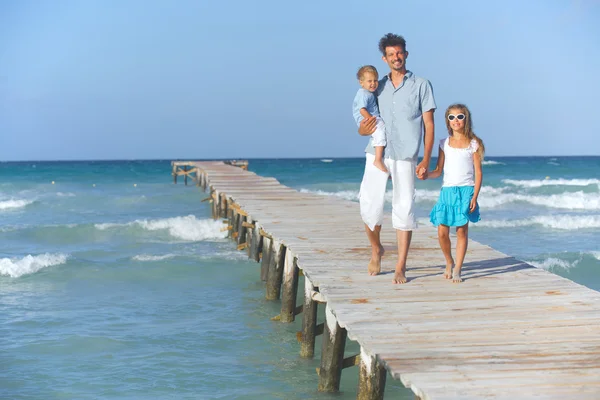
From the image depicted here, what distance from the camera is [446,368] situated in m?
4.10

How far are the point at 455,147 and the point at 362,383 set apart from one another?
7.63ft

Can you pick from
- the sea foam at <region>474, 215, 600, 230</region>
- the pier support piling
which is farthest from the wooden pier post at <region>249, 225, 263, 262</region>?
the sea foam at <region>474, 215, 600, 230</region>

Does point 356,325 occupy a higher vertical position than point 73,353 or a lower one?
higher

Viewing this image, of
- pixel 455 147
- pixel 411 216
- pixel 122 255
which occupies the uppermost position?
pixel 455 147

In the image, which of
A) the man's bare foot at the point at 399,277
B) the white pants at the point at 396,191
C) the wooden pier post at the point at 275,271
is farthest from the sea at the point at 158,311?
the white pants at the point at 396,191

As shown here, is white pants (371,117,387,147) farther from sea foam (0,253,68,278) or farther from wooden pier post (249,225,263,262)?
sea foam (0,253,68,278)

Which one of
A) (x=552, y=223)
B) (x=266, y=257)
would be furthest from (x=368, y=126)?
Answer: (x=552, y=223)

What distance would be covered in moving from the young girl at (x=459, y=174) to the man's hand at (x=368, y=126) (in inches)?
29.3

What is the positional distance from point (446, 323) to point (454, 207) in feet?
5.20

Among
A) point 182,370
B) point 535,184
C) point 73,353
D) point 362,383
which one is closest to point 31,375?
point 73,353

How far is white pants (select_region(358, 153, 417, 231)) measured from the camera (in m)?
6.00

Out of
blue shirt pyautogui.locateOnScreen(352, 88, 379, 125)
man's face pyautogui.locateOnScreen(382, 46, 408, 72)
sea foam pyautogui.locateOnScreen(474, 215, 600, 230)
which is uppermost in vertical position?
man's face pyautogui.locateOnScreen(382, 46, 408, 72)

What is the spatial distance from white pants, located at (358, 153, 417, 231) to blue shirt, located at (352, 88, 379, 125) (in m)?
0.35

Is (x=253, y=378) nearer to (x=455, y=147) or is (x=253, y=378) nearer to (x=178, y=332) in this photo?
(x=178, y=332)
